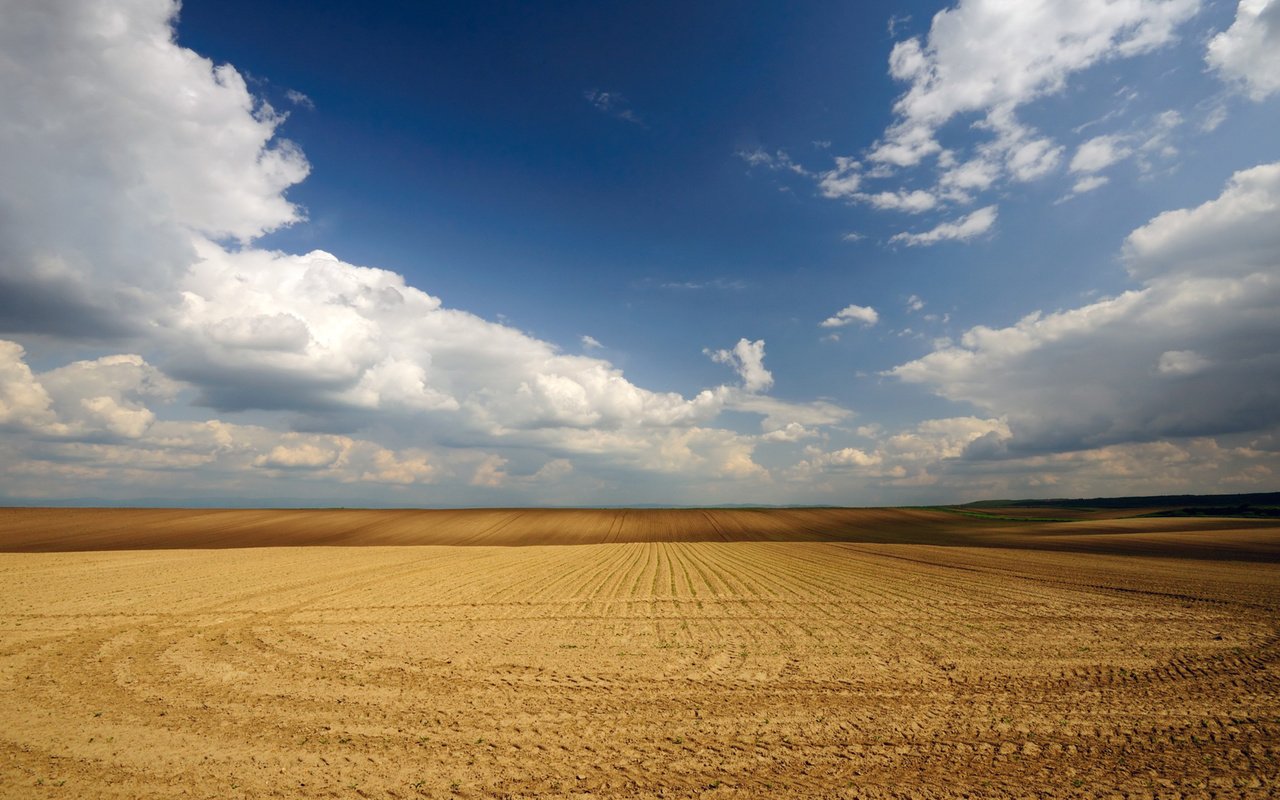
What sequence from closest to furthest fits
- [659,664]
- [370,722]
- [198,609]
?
[370,722], [659,664], [198,609]

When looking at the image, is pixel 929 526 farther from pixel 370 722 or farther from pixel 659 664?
pixel 370 722

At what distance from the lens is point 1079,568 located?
27.2 m

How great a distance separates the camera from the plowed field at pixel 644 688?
700 centimetres

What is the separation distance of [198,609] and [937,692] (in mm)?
21072

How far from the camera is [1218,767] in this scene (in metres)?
7.11

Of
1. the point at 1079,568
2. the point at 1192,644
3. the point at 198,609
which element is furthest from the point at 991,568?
the point at 198,609

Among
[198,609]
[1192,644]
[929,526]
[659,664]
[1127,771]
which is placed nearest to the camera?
[1127,771]

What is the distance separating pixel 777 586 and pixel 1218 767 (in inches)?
603

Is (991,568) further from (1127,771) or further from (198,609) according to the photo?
(198,609)

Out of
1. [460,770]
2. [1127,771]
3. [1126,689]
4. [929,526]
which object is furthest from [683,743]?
[929,526]

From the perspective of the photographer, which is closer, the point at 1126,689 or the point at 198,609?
the point at 1126,689

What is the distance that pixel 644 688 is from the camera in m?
10.1

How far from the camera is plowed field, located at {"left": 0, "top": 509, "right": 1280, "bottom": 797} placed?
7.00m

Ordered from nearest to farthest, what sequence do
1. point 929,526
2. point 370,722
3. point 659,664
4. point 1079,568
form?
point 370,722 → point 659,664 → point 1079,568 → point 929,526
